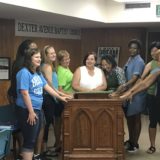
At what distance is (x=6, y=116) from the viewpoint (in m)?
4.33

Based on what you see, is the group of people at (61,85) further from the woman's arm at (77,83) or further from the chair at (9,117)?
the chair at (9,117)

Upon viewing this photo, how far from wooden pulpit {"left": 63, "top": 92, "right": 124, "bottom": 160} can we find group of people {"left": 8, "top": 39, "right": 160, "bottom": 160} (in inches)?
8.9

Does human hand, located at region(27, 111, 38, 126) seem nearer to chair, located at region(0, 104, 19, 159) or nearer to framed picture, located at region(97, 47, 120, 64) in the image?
chair, located at region(0, 104, 19, 159)

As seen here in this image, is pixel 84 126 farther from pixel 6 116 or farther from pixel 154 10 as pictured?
pixel 154 10

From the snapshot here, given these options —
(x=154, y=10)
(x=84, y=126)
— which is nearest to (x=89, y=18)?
(x=154, y=10)

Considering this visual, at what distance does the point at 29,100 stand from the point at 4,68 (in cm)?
294

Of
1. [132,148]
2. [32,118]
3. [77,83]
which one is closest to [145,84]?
[77,83]

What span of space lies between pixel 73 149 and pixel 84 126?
0.31 m

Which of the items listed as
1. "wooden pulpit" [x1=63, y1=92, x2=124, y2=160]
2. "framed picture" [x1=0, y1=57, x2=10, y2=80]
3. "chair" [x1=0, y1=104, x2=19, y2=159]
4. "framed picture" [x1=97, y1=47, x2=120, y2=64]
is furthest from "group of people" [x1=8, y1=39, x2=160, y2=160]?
"framed picture" [x1=97, y1=47, x2=120, y2=64]

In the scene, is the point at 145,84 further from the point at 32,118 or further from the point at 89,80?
the point at 32,118

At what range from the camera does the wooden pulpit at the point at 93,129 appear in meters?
4.25

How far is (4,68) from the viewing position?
6547 millimetres

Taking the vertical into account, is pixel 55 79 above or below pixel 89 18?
below

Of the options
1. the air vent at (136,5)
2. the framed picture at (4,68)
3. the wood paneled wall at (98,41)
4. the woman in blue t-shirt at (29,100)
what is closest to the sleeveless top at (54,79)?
the woman in blue t-shirt at (29,100)
